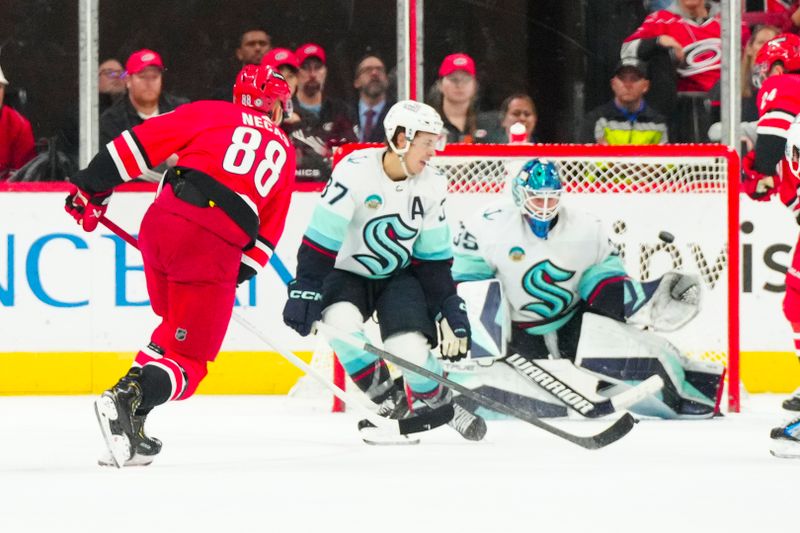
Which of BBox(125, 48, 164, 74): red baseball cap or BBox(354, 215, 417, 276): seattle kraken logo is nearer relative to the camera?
BBox(354, 215, 417, 276): seattle kraken logo

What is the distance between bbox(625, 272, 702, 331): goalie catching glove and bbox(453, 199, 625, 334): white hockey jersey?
0.53 feet

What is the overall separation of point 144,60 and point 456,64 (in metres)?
1.22

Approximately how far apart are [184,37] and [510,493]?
10.4 ft

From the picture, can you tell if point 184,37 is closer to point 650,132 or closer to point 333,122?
A: point 333,122

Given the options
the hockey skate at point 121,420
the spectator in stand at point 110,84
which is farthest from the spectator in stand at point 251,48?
the hockey skate at point 121,420

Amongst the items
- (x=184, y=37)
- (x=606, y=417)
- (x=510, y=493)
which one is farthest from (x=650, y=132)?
(x=510, y=493)

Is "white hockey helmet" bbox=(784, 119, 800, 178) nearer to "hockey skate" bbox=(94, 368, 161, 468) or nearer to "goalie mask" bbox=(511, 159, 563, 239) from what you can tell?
"goalie mask" bbox=(511, 159, 563, 239)

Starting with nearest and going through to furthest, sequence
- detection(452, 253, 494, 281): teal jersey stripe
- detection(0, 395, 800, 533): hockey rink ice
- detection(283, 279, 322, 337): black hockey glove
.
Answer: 1. detection(0, 395, 800, 533): hockey rink ice
2. detection(283, 279, 322, 337): black hockey glove
3. detection(452, 253, 494, 281): teal jersey stripe

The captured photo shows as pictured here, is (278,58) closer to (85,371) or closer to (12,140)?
(12,140)

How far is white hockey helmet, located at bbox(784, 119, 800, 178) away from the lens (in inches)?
172

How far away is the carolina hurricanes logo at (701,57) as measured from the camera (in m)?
6.23

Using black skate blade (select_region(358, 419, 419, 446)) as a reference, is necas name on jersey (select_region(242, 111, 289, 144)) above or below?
above

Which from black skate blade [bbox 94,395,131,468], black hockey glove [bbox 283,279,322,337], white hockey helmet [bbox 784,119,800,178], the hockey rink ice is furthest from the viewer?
black hockey glove [bbox 283,279,322,337]

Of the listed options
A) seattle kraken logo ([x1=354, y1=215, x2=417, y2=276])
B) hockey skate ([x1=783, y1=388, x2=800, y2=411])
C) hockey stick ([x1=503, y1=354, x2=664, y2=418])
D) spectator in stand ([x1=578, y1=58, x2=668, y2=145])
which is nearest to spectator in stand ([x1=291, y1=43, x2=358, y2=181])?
spectator in stand ([x1=578, y1=58, x2=668, y2=145])
